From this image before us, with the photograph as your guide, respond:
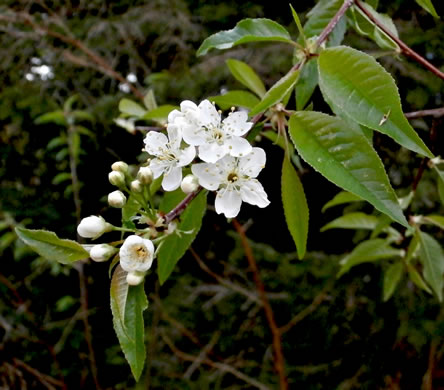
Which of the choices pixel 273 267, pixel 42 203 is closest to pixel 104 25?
pixel 42 203

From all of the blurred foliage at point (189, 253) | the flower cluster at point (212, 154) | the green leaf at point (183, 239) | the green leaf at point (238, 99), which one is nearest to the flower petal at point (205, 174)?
the flower cluster at point (212, 154)

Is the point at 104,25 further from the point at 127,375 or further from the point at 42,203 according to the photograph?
the point at 127,375

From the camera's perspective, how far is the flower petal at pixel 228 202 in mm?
735

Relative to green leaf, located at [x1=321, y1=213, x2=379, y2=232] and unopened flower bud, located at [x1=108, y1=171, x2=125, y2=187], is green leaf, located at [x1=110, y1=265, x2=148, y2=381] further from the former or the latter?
green leaf, located at [x1=321, y1=213, x2=379, y2=232]

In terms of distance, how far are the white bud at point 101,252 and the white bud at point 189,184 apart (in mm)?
131

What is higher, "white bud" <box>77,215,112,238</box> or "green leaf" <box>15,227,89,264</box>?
"green leaf" <box>15,227,89,264</box>

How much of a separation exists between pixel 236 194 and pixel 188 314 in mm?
1540

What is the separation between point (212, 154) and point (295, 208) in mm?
175

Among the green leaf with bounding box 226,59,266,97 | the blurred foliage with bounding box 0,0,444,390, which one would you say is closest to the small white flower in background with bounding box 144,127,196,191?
the green leaf with bounding box 226,59,266,97

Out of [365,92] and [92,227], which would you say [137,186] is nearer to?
[92,227]

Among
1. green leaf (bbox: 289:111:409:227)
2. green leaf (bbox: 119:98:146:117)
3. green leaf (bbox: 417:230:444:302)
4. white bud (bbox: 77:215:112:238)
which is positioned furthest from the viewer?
green leaf (bbox: 119:98:146:117)

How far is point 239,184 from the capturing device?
0.75 m

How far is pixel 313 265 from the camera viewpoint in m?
1.98

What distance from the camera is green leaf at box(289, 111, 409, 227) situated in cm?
60
